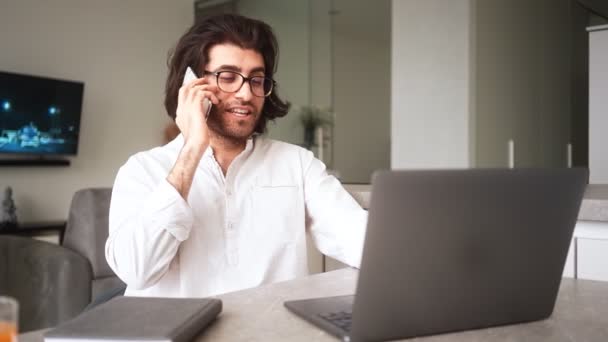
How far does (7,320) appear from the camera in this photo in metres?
0.45

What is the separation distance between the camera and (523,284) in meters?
0.78

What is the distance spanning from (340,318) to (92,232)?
234 cm

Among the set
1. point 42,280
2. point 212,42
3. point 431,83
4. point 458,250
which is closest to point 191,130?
point 212,42

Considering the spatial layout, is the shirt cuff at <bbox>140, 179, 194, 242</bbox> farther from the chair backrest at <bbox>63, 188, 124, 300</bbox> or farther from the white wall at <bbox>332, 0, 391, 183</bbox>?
the white wall at <bbox>332, 0, 391, 183</bbox>

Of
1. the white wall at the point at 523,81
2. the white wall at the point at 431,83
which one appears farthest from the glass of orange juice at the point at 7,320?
the white wall at the point at 523,81

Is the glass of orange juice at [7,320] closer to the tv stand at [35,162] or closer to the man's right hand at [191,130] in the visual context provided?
the man's right hand at [191,130]

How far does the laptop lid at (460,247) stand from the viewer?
0.66 m

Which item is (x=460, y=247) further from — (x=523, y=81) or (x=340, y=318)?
(x=523, y=81)

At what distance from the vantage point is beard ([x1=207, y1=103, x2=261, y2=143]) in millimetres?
1551

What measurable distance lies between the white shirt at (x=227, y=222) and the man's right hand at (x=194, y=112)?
0.14 meters

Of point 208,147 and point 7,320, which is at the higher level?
point 208,147

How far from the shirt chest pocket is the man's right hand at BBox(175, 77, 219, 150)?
252 millimetres

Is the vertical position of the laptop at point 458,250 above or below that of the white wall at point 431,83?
below

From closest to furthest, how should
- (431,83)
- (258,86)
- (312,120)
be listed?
(258,86) < (431,83) < (312,120)
